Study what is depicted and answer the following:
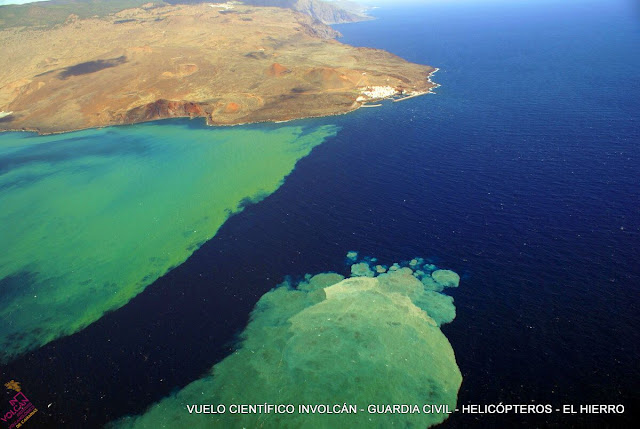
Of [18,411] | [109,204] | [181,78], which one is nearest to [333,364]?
[18,411]

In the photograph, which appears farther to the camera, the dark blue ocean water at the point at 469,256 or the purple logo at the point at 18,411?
the dark blue ocean water at the point at 469,256

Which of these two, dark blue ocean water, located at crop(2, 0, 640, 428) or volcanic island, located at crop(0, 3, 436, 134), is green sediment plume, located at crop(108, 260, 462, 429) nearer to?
dark blue ocean water, located at crop(2, 0, 640, 428)

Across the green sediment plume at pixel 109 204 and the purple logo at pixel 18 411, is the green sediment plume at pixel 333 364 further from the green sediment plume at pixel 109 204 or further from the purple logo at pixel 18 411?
the green sediment plume at pixel 109 204

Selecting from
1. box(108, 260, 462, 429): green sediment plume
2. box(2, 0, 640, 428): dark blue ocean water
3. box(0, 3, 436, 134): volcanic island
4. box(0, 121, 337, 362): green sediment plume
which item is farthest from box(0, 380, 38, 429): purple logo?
box(0, 3, 436, 134): volcanic island

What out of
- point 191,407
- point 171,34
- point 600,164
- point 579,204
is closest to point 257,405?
point 191,407

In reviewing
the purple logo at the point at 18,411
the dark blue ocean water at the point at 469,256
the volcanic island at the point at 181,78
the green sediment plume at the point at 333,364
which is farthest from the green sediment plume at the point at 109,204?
the green sediment plume at the point at 333,364

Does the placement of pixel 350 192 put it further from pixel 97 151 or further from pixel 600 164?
pixel 97 151
